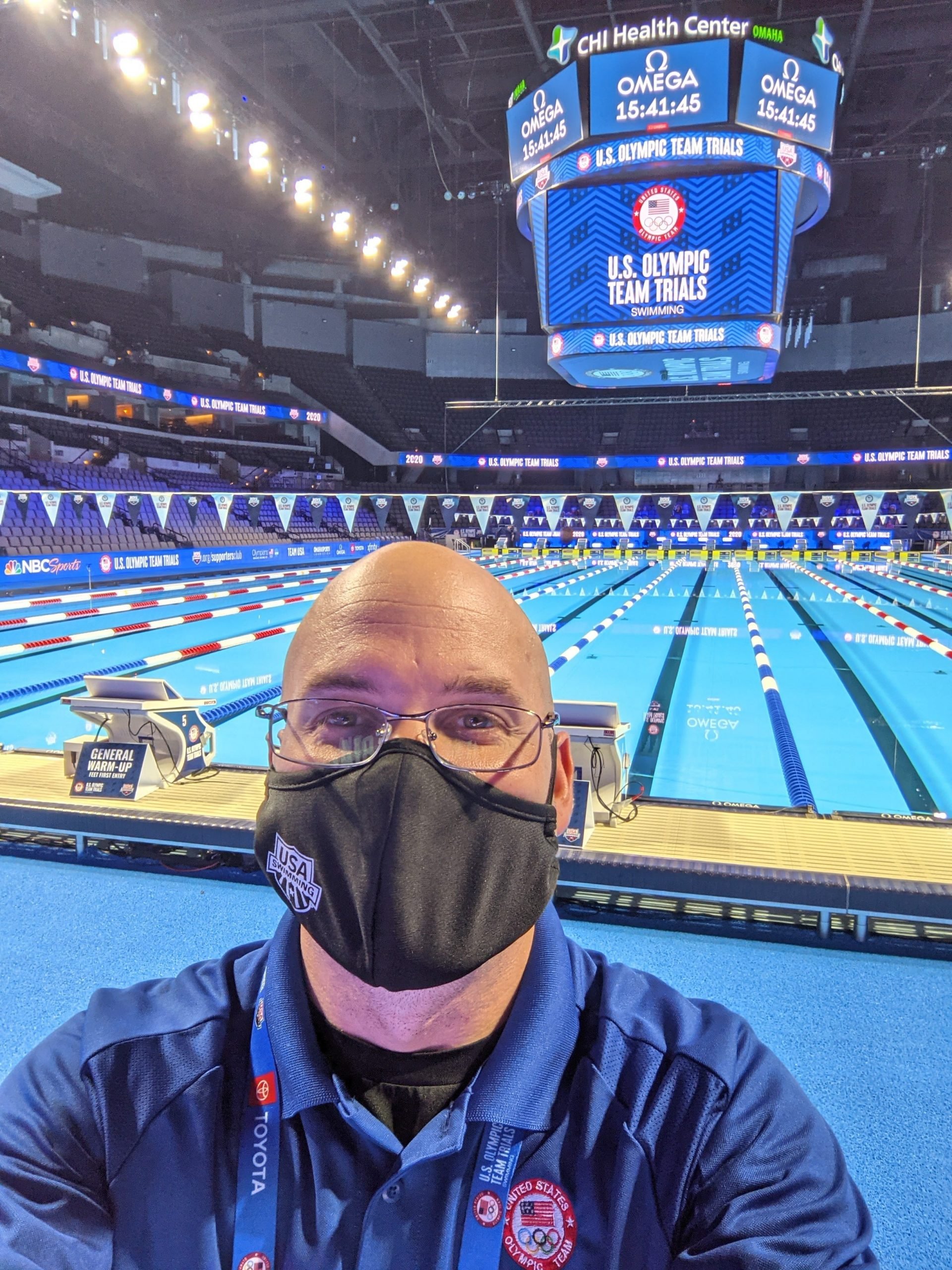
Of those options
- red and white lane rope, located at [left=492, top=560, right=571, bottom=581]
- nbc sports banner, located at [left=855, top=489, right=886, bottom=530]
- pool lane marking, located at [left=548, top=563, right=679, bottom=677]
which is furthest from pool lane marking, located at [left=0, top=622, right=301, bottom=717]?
nbc sports banner, located at [left=855, top=489, right=886, bottom=530]

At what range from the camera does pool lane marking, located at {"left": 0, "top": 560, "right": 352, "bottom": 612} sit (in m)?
12.9

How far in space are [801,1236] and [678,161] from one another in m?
13.3

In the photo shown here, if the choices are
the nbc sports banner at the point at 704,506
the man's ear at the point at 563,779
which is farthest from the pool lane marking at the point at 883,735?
the nbc sports banner at the point at 704,506

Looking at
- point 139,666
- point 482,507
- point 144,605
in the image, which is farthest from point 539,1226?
point 482,507

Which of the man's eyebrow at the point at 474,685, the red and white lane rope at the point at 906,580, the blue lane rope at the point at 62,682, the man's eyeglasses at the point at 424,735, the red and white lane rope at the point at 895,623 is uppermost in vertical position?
the man's eyebrow at the point at 474,685

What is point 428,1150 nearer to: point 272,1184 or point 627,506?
point 272,1184

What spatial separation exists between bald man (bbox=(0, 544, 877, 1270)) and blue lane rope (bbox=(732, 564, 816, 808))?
3.65m

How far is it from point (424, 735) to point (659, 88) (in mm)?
13135

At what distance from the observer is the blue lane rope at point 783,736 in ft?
15.9

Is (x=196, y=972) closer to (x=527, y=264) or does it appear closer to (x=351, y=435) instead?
(x=527, y=264)

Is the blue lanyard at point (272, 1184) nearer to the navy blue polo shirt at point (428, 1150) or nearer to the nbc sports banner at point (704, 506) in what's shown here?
the navy blue polo shirt at point (428, 1150)

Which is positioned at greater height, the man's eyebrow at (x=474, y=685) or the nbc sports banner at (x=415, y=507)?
the nbc sports banner at (x=415, y=507)

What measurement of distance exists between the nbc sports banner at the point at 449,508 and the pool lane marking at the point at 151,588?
24.5 ft

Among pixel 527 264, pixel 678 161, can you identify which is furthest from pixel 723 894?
pixel 527 264
